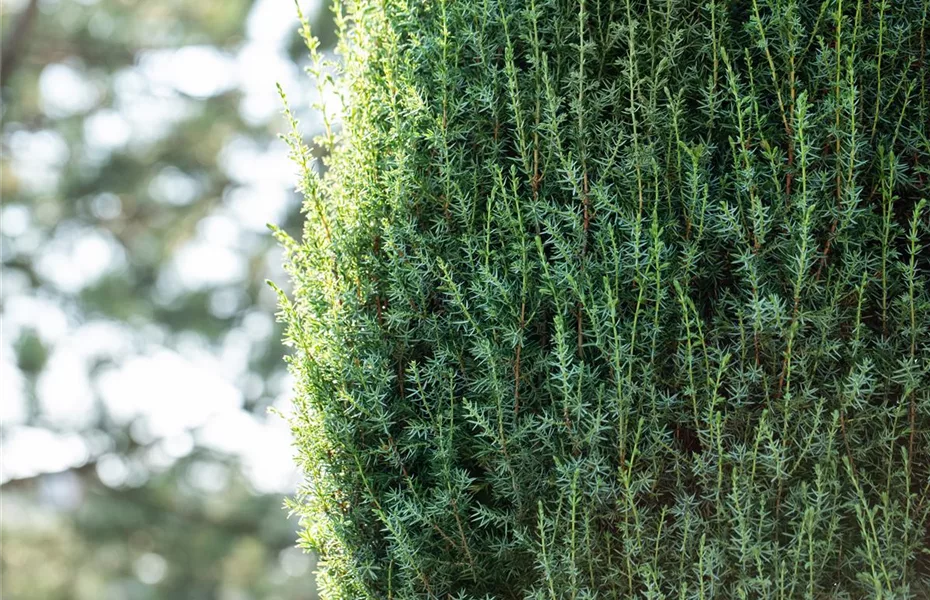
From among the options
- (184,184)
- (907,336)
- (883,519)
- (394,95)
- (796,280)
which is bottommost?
(883,519)

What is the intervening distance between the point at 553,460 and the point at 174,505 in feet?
28.6

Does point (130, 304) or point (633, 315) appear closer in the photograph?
point (633, 315)

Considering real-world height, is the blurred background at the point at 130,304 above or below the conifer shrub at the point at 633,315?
above

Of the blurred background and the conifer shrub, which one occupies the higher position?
the blurred background

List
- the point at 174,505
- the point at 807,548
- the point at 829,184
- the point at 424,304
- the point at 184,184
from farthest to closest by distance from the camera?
1. the point at 184,184
2. the point at 174,505
3. the point at 424,304
4. the point at 829,184
5. the point at 807,548

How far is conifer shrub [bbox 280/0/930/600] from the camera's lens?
178 centimetres

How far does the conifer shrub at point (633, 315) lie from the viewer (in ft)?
5.85

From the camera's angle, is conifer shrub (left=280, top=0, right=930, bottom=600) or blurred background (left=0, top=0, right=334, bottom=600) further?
blurred background (left=0, top=0, right=334, bottom=600)

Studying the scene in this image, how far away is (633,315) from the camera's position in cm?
192

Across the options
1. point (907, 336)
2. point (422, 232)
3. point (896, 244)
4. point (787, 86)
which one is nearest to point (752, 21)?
point (787, 86)

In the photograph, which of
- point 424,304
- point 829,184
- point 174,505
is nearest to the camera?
point 829,184

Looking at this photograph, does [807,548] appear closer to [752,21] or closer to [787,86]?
[787,86]

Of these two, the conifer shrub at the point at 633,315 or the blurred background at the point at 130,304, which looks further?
the blurred background at the point at 130,304

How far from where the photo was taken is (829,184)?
1886mm
